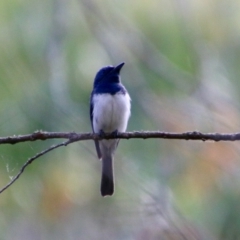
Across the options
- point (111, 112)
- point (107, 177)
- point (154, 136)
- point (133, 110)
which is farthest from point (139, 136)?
point (133, 110)

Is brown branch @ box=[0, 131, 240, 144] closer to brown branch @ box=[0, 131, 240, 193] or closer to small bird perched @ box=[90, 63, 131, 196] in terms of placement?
brown branch @ box=[0, 131, 240, 193]

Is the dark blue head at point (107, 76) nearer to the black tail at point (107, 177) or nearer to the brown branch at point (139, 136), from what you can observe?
the black tail at point (107, 177)

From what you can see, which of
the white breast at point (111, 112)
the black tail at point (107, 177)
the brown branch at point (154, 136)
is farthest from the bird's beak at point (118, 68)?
the brown branch at point (154, 136)

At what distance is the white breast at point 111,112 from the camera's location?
3.43m

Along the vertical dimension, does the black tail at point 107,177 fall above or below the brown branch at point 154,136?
below

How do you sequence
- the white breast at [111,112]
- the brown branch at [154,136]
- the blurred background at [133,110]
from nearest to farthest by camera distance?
the brown branch at [154,136] < the white breast at [111,112] < the blurred background at [133,110]

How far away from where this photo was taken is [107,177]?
150 inches

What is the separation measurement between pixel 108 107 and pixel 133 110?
58 centimetres

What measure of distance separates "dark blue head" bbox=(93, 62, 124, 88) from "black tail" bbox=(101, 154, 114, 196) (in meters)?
0.50

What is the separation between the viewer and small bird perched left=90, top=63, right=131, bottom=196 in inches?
135

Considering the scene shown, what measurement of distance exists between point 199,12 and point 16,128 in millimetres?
1909

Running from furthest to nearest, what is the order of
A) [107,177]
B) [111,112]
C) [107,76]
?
[107,177] → [107,76] → [111,112]

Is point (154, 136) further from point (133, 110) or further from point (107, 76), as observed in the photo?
point (133, 110)

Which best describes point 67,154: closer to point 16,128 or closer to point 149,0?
point 16,128
